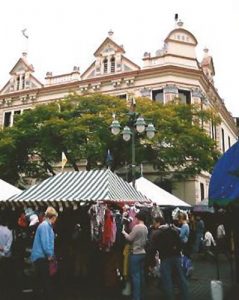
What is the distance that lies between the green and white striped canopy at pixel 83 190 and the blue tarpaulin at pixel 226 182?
9.09 ft

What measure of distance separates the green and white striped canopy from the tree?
962cm

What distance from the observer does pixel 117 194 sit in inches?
409

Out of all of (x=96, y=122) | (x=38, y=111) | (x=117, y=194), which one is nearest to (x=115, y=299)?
(x=117, y=194)

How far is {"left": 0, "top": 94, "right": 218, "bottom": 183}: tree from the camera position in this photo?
2145 cm

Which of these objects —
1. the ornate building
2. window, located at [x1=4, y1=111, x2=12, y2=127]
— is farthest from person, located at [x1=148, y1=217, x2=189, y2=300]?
window, located at [x1=4, y1=111, x2=12, y2=127]

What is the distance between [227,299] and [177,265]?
196 cm

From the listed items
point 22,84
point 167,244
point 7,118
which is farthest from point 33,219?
point 22,84

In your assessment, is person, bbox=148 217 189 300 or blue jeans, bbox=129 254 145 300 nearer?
person, bbox=148 217 189 300

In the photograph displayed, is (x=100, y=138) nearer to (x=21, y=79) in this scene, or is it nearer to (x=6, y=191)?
(x=6, y=191)

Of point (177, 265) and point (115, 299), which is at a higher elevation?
point (177, 265)

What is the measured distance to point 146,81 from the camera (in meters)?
26.7

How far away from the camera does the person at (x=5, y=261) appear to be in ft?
29.3

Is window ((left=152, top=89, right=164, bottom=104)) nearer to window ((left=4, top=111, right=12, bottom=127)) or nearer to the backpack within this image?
window ((left=4, top=111, right=12, bottom=127))

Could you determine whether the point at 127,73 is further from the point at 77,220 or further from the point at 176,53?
the point at 77,220
